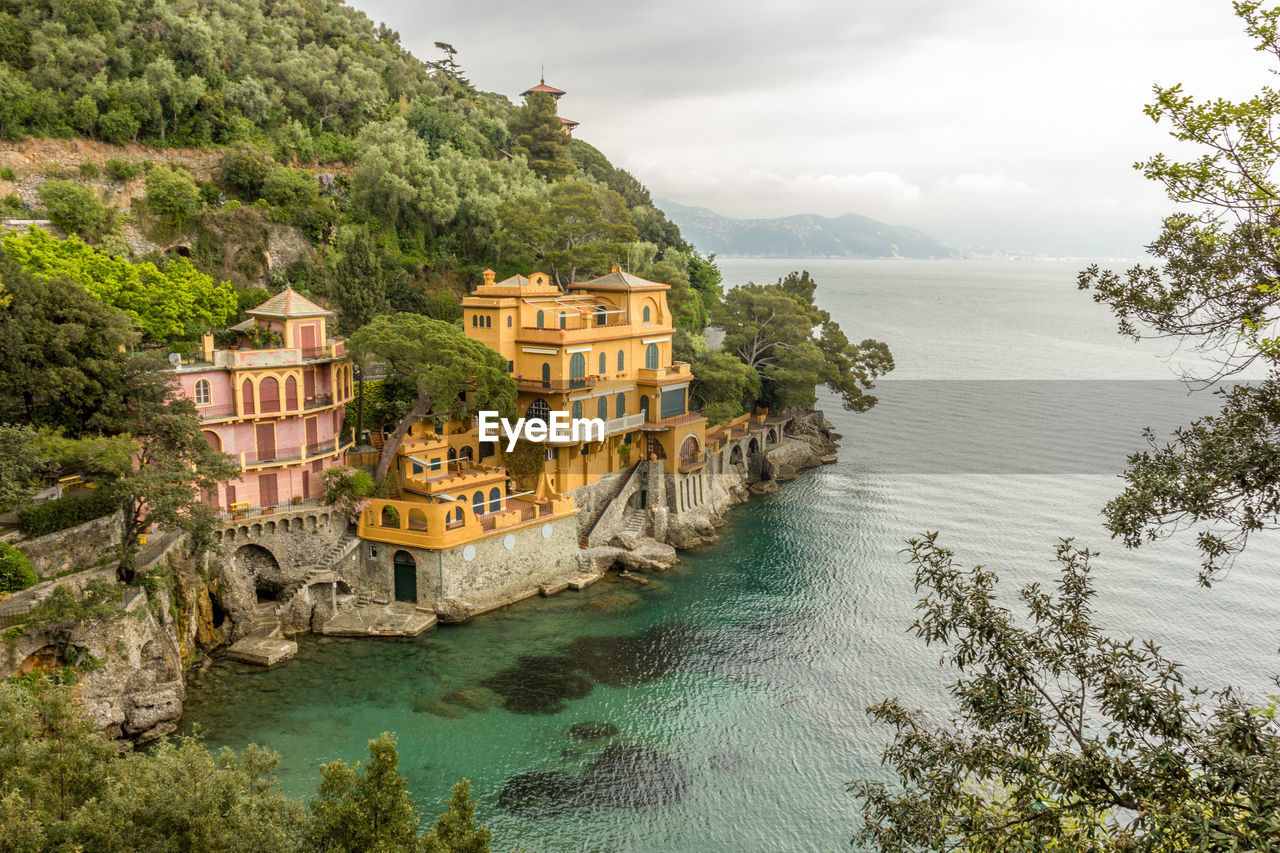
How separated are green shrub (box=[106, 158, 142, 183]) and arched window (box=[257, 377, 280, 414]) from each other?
1719cm

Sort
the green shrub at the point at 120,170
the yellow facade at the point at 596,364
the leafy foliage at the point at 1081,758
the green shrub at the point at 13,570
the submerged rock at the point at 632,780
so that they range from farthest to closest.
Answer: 1. the green shrub at the point at 120,170
2. the yellow facade at the point at 596,364
3. the submerged rock at the point at 632,780
4. the green shrub at the point at 13,570
5. the leafy foliage at the point at 1081,758

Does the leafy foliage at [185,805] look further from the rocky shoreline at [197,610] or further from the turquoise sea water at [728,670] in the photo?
the rocky shoreline at [197,610]

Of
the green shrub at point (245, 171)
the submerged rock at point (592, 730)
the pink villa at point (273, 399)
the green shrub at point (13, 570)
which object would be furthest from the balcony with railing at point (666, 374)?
the green shrub at point (13, 570)

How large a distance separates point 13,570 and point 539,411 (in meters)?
20.6

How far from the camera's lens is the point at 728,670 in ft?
96.1

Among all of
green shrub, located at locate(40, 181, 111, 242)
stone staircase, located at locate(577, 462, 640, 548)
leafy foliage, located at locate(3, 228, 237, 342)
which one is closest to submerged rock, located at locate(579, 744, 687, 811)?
stone staircase, located at locate(577, 462, 640, 548)

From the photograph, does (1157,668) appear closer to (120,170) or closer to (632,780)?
(632,780)

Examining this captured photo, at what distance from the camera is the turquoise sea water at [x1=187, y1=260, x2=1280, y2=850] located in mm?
22141

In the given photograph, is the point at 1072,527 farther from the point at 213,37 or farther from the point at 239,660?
the point at 213,37

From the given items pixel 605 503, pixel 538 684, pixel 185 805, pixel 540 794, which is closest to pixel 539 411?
pixel 605 503

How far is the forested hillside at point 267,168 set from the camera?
39469 millimetres

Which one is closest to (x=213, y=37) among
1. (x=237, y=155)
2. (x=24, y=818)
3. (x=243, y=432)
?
(x=237, y=155)

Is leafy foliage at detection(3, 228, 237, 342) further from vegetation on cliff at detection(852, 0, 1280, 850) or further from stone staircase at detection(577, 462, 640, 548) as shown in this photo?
vegetation on cliff at detection(852, 0, 1280, 850)

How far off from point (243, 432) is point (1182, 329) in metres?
28.5
